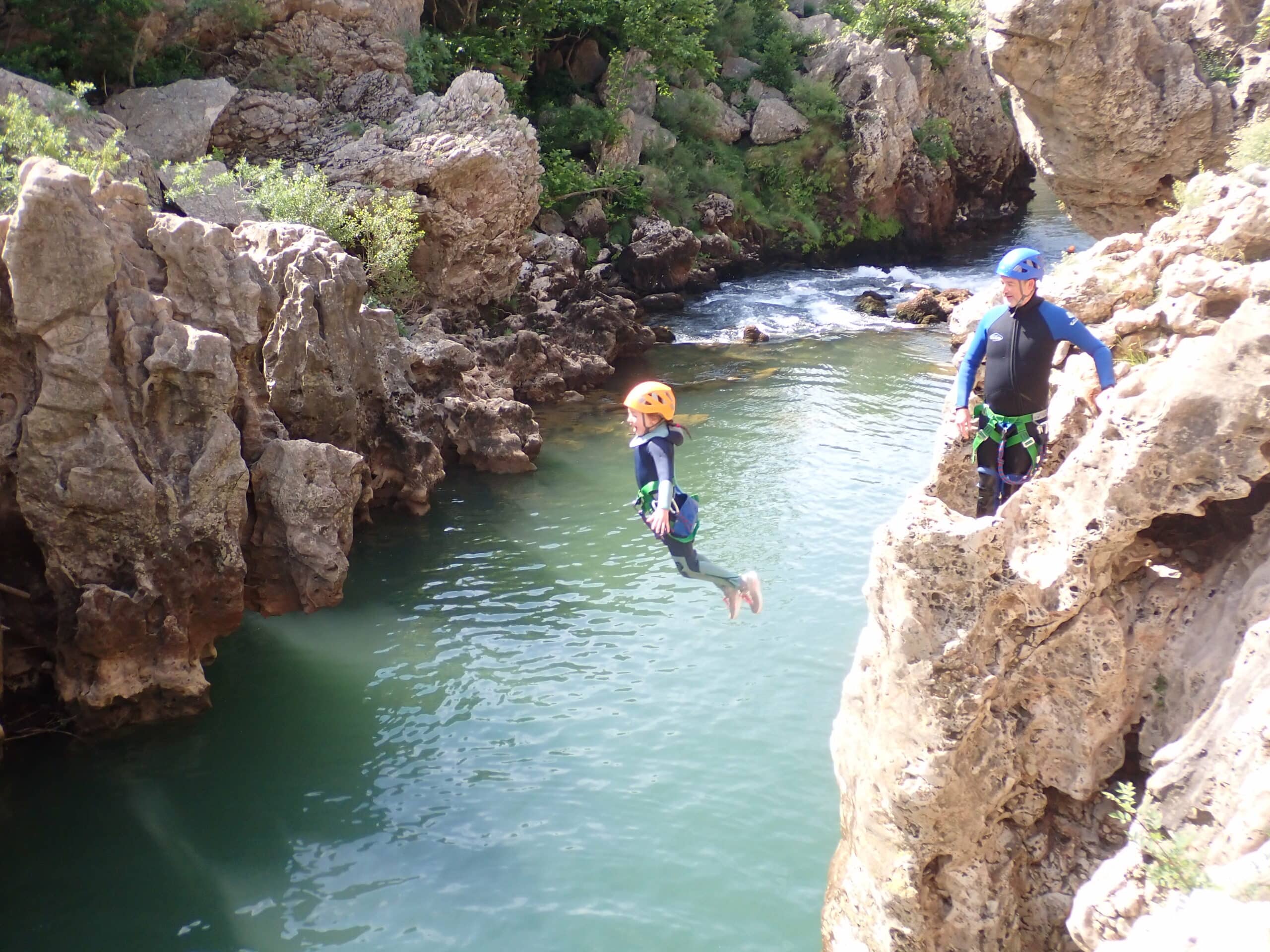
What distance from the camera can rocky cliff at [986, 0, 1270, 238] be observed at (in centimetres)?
2122

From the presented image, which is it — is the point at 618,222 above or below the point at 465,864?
above

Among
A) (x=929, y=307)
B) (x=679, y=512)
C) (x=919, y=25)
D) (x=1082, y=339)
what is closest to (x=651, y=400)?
(x=679, y=512)

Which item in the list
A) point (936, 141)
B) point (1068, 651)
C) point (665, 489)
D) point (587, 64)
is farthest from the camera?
point (936, 141)

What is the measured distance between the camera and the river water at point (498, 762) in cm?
873

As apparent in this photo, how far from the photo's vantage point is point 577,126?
1313 inches

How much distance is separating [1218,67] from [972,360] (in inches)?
775

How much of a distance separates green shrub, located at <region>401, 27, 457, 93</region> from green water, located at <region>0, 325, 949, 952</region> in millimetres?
15420

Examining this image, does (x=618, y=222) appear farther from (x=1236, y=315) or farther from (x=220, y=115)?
(x=1236, y=315)

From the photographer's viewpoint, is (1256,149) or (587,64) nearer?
(1256,149)

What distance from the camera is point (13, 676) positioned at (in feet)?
36.6

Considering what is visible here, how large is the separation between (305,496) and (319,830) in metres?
4.33

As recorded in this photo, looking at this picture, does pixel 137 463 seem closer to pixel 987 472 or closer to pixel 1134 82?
pixel 987 472

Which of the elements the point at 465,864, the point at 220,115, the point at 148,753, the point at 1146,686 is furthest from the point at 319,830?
the point at 220,115

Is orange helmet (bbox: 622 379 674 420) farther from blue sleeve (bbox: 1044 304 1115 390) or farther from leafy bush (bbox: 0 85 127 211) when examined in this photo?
leafy bush (bbox: 0 85 127 211)
